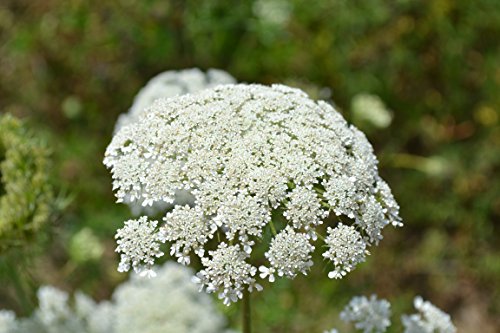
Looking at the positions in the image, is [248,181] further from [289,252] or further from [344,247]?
[344,247]

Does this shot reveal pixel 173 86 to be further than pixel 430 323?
Yes

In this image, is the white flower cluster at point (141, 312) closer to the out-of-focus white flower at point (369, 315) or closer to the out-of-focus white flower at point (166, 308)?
the out-of-focus white flower at point (166, 308)

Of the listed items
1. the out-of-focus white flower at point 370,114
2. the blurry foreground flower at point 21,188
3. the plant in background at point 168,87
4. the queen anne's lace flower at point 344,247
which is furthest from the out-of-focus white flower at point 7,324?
the out-of-focus white flower at point 370,114

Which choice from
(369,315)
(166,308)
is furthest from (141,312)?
(369,315)

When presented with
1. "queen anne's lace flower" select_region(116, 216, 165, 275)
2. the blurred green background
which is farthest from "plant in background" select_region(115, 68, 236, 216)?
"queen anne's lace flower" select_region(116, 216, 165, 275)

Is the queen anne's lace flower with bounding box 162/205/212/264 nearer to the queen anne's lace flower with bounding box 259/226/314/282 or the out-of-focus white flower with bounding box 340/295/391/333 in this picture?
the queen anne's lace flower with bounding box 259/226/314/282

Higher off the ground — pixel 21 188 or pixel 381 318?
pixel 21 188
